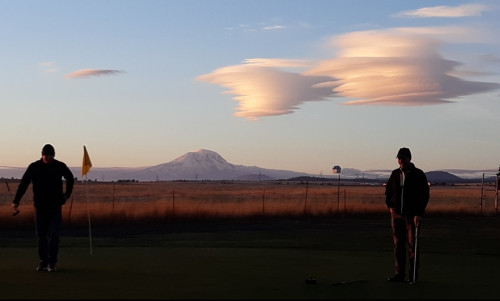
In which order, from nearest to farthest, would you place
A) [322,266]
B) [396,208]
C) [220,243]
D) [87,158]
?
[396,208] → [322,266] → [87,158] → [220,243]

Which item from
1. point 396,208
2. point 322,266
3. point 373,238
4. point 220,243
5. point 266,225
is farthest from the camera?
point 266,225

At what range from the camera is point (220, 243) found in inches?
830

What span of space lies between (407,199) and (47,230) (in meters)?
5.53

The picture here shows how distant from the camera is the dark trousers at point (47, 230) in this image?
1272 centimetres

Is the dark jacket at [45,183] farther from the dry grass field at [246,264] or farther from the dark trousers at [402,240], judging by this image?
the dark trousers at [402,240]

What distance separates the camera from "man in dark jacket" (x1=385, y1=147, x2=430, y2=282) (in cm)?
1182

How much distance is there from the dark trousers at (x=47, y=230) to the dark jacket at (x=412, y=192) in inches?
204

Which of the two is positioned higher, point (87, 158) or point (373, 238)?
point (87, 158)

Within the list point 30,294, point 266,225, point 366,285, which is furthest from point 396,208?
point 266,225

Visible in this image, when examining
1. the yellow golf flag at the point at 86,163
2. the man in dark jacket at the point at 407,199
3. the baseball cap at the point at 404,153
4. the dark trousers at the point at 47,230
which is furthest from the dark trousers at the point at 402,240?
the yellow golf flag at the point at 86,163

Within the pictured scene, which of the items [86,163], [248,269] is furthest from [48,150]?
[248,269]

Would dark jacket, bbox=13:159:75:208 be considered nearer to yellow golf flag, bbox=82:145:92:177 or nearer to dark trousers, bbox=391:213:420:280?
yellow golf flag, bbox=82:145:92:177

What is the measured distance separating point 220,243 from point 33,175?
9.02m

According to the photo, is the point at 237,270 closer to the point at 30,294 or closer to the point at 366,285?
the point at 366,285
